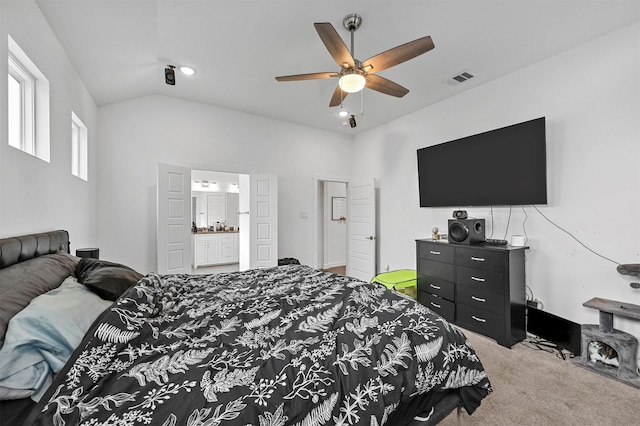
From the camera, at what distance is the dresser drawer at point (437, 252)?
3.15 meters

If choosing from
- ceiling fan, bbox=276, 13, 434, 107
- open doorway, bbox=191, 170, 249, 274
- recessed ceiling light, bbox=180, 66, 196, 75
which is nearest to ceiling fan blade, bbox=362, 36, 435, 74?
ceiling fan, bbox=276, 13, 434, 107

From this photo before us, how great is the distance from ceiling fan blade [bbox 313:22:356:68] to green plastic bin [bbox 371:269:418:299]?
2693 millimetres

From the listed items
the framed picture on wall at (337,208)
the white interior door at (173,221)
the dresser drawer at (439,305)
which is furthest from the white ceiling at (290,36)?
the framed picture on wall at (337,208)

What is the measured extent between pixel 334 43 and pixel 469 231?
2.43m

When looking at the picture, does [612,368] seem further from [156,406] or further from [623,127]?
[156,406]

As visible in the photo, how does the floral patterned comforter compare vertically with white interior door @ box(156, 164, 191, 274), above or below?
below

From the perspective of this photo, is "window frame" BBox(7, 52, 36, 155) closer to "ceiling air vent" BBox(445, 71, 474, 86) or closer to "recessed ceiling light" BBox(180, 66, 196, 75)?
"recessed ceiling light" BBox(180, 66, 196, 75)

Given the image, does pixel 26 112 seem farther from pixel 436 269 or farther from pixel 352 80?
pixel 436 269

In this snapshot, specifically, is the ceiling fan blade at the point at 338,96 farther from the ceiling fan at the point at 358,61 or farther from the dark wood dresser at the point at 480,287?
the dark wood dresser at the point at 480,287

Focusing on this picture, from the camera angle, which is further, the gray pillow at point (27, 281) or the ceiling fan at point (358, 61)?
the ceiling fan at point (358, 61)

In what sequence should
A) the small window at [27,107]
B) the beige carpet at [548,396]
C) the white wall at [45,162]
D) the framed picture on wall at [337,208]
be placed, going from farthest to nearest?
the framed picture on wall at [337,208]
the small window at [27,107]
the beige carpet at [548,396]
the white wall at [45,162]

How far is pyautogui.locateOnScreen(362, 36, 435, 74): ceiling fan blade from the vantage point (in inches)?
76.3

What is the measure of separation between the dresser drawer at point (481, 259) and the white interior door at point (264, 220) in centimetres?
277

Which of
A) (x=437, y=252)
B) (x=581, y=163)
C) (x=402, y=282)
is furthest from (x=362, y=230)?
(x=581, y=163)
